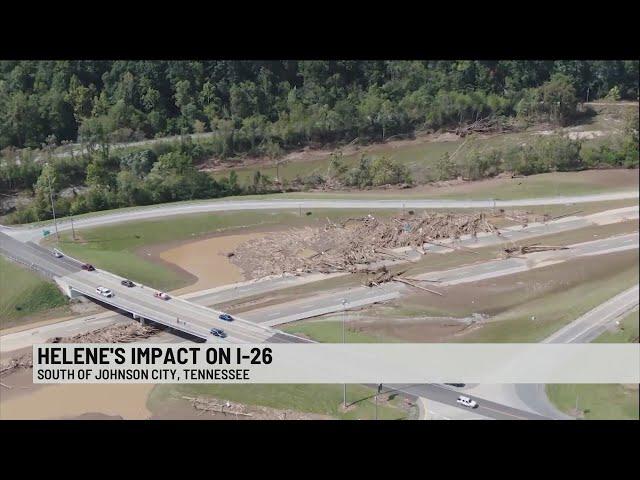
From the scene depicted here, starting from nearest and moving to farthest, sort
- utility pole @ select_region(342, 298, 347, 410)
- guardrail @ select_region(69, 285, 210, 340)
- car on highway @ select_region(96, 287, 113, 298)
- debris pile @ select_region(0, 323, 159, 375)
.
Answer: utility pole @ select_region(342, 298, 347, 410) < guardrail @ select_region(69, 285, 210, 340) < debris pile @ select_region(0, 323, 159, 375) < car on highway @ select_region(96, 287, 113, 298)

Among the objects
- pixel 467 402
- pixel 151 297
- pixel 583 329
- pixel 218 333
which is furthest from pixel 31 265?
pixel 583 329

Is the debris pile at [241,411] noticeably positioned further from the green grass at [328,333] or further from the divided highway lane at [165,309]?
the green grass at [328,333]

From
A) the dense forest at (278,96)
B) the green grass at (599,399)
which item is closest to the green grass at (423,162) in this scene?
the dense forest at (278,96)

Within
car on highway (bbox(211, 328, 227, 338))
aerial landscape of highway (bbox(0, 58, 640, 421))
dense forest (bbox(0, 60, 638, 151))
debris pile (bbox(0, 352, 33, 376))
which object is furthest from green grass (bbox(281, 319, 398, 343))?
dense forest (bbox(0, 60, 638, 151))

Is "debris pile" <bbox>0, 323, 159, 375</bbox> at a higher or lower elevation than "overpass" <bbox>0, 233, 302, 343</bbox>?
lower

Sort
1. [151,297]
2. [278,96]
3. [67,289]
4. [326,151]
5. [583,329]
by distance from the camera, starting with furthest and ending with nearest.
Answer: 1. [278,96]
2. [326,151]
3. [67,289]
4. [151,297]
5. [583,329]

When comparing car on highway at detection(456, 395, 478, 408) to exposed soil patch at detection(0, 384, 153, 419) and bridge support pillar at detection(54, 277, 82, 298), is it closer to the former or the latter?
exposed soil patch at detection(0, 384, 153, 419)

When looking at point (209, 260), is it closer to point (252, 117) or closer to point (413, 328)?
point (413, 328)
